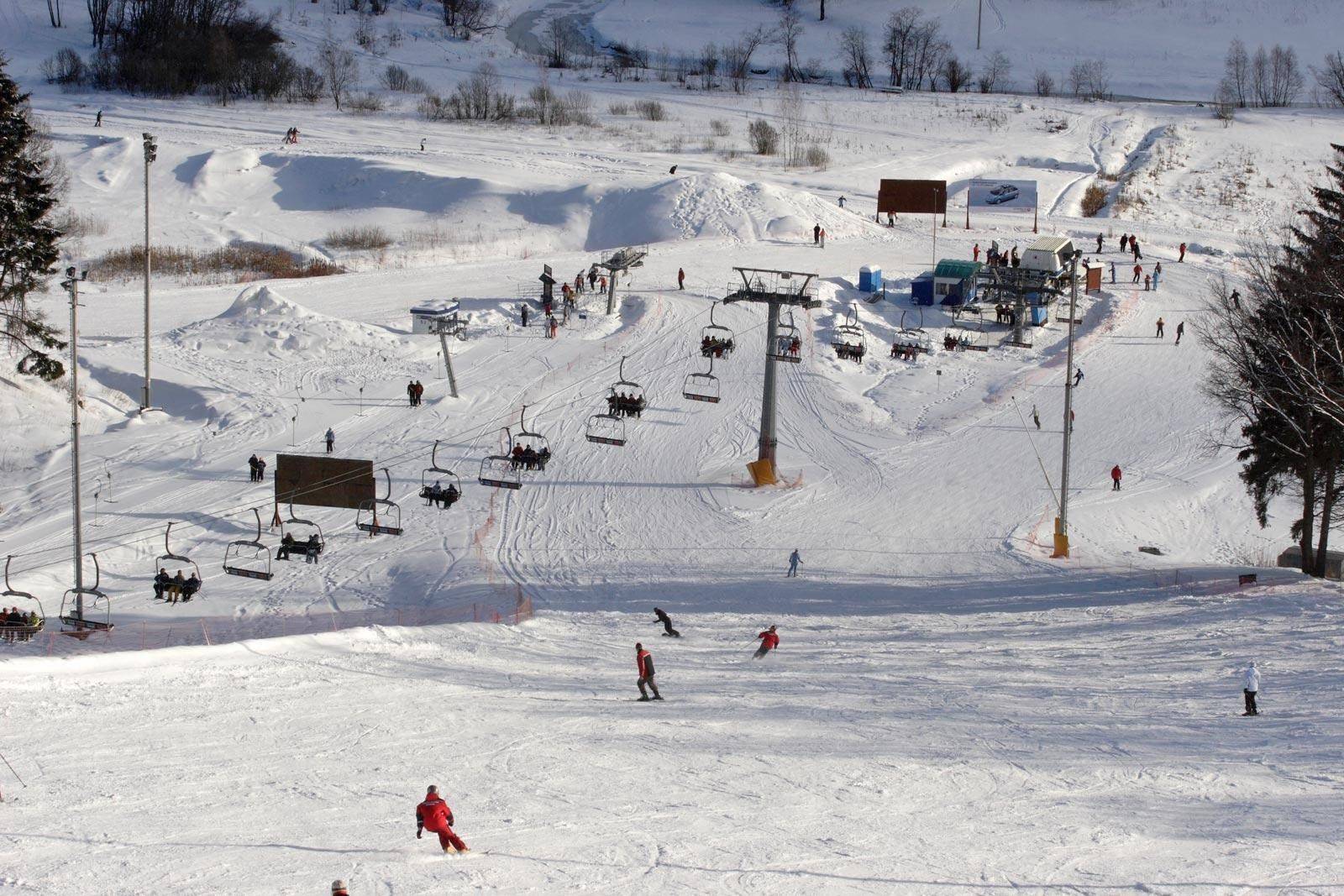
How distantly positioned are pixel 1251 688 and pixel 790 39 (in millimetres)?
110450

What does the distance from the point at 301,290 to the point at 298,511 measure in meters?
25.2

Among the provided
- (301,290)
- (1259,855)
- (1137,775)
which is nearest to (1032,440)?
(1137,775)

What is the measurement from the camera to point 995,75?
118062 mm

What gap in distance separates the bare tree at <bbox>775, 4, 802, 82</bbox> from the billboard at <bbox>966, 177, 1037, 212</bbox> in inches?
1502

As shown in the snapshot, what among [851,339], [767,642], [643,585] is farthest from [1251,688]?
[851,339]

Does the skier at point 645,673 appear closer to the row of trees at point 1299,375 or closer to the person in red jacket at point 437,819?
the person in red jacket at point 437,819

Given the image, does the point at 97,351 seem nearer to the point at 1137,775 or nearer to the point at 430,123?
the point at 1137,775

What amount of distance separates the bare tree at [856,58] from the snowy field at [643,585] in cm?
4277

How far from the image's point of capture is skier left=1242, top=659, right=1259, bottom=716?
19.7 meters

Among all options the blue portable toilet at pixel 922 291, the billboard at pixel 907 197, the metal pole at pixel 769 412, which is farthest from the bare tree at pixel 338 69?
the metal pole at pixel 769 412

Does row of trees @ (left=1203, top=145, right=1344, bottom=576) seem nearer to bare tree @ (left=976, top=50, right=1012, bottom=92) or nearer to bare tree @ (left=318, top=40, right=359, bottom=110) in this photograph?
bare tree @ (left=318, top=40, right=359, bottom=110)

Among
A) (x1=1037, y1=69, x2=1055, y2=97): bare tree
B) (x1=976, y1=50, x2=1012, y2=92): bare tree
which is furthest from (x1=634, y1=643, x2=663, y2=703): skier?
(x1=976, y1=50, x2=1012, y2=92): bare tree

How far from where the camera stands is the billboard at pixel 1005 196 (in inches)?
3191

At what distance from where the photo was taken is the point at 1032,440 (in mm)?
42719
